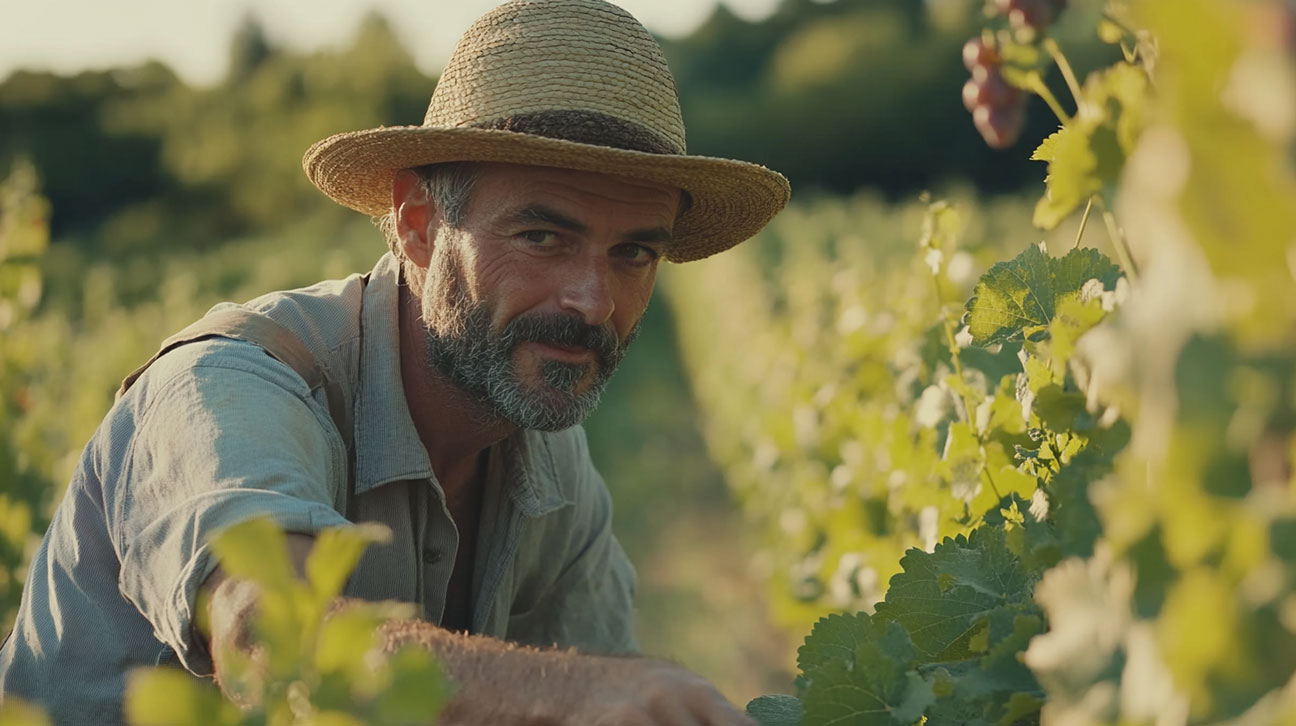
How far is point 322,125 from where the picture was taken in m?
66.2

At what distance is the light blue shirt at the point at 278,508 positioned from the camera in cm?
192

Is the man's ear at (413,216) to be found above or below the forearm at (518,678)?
above

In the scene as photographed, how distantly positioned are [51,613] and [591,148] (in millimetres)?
1309

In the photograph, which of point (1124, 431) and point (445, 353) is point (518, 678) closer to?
point (1124, 431)

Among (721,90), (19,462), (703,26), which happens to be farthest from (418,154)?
(703,26)

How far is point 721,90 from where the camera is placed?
77312 mm

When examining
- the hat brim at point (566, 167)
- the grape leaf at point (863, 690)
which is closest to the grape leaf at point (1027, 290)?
the grape leaf at point (863, 690)

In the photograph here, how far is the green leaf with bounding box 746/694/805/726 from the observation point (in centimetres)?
166

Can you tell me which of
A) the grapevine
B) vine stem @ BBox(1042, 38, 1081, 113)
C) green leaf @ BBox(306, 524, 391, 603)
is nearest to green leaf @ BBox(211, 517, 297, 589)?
green leaf @ BBox(306, 524, 391, 603)

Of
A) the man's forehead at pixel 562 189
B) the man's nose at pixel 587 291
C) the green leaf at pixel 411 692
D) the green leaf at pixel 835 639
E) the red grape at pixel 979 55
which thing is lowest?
the green leaf at pixel 835 639

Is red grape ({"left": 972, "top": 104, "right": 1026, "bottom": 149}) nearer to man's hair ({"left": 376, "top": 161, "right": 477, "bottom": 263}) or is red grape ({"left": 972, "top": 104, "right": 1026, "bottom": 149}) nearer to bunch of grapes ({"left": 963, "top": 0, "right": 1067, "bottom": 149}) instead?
bunch of grapes ({"left": 963, "top": 0, "right": 1067, "bottom": 149})

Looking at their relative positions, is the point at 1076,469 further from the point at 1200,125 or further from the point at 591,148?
the point at 591,148

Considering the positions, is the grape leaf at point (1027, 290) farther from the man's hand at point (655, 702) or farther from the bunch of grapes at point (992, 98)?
the man's hand at point (655, 702)

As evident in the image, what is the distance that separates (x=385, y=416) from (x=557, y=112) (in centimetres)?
68
